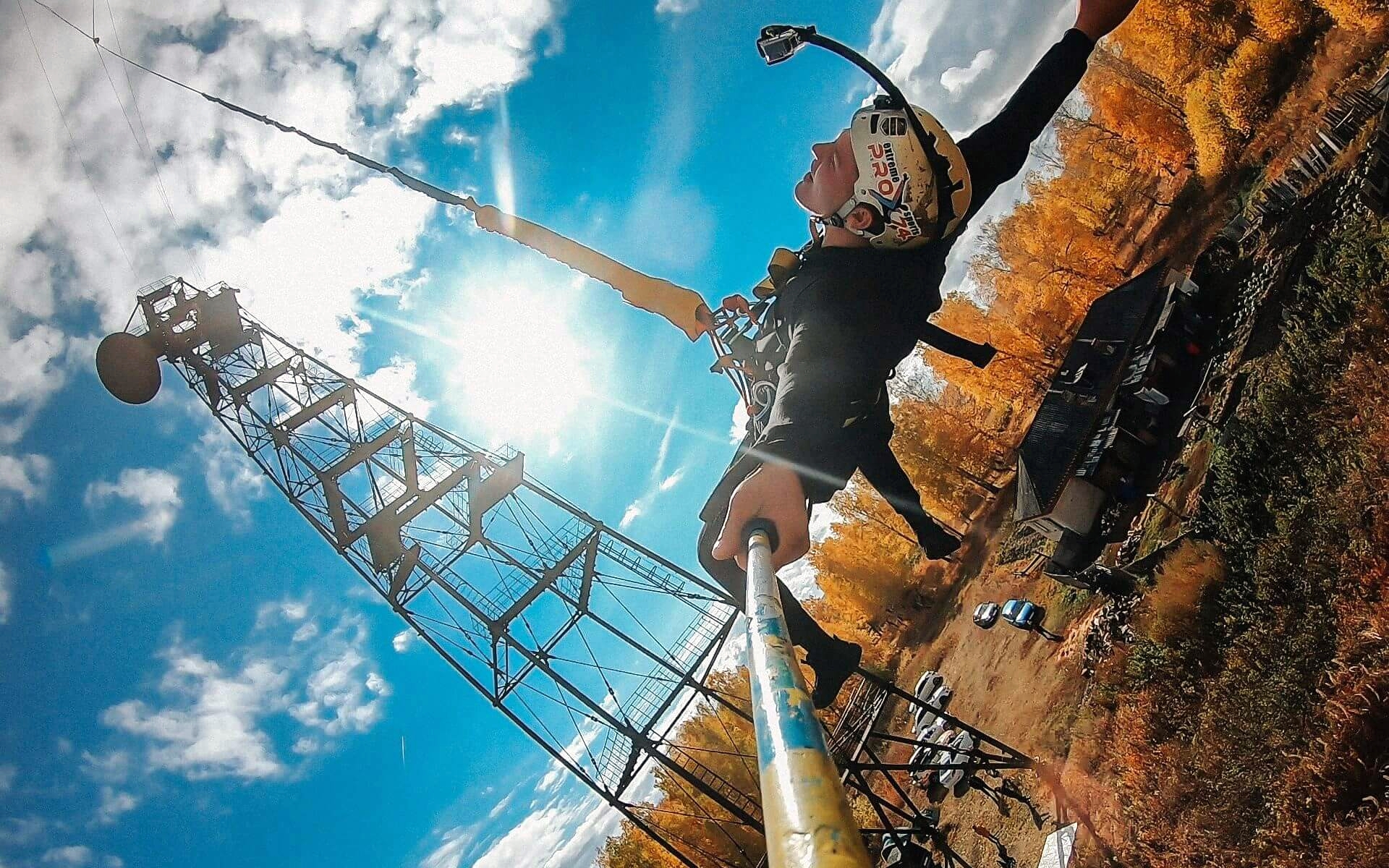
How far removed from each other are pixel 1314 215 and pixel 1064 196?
3581cm

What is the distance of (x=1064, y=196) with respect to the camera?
57.1 m

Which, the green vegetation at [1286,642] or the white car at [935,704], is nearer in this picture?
the green vegetation at [1286,642]

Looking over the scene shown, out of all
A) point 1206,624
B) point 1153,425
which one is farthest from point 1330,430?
point 1153,425

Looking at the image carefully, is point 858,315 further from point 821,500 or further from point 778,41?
point 778,41

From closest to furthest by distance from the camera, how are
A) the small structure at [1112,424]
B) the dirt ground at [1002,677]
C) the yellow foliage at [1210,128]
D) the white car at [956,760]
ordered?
1. the white car at [956,760]
2. the dirt ground at [1002,677]
3. the small structure at [1112,424]
4. the yellow foliage at [1210,128]

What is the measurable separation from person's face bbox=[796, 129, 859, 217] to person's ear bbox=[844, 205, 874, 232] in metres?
0.13

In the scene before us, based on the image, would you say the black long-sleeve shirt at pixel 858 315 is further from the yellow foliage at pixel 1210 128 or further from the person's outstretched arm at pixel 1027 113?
the yellow foliage at pixel 1210 128

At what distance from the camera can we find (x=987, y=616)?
31031 millimetres

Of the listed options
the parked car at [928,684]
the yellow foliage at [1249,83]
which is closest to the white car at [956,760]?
the parked car at [928,684]

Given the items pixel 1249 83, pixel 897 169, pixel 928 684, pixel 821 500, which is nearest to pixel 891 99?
pixel 897 169

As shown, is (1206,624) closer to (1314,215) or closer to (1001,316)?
(1314,215)

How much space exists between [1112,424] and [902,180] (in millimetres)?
31083

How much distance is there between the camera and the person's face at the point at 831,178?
354 cm

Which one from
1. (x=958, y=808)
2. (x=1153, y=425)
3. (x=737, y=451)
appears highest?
(x=1153, y=425)
